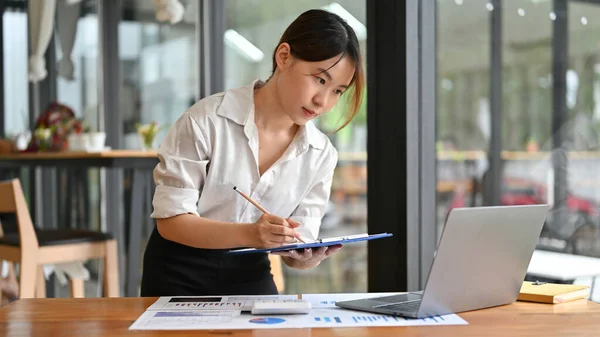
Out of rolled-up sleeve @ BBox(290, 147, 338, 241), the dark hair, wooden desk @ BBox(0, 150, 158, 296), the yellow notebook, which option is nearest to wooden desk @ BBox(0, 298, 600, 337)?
the yellow notebook

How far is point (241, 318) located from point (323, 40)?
71cm

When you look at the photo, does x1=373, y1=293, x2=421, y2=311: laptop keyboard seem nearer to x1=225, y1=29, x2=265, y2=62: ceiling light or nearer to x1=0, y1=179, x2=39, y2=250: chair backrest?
x1=0, y1=179, x2=39, y2=250: chair backrest

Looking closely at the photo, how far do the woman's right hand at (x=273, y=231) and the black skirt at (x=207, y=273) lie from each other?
0.34m

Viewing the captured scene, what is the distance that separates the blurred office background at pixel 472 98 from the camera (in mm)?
2064

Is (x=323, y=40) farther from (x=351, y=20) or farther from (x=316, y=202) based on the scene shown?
(x=351, y=20)

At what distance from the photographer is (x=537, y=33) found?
96.0 inches

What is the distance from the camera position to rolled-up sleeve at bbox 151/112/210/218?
170 cm

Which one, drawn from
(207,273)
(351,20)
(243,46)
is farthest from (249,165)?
(243,46)

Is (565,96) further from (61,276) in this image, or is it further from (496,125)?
(61,276)

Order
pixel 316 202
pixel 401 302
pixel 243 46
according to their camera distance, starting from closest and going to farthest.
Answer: pixel 401 302 < pixel 316 202 < pixel 243 46

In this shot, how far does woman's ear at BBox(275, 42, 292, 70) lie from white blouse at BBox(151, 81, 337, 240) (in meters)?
0.12

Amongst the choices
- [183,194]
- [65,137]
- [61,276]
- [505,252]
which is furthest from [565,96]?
[65,137]

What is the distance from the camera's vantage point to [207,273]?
1.82 metres

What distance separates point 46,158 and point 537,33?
2.56 m
